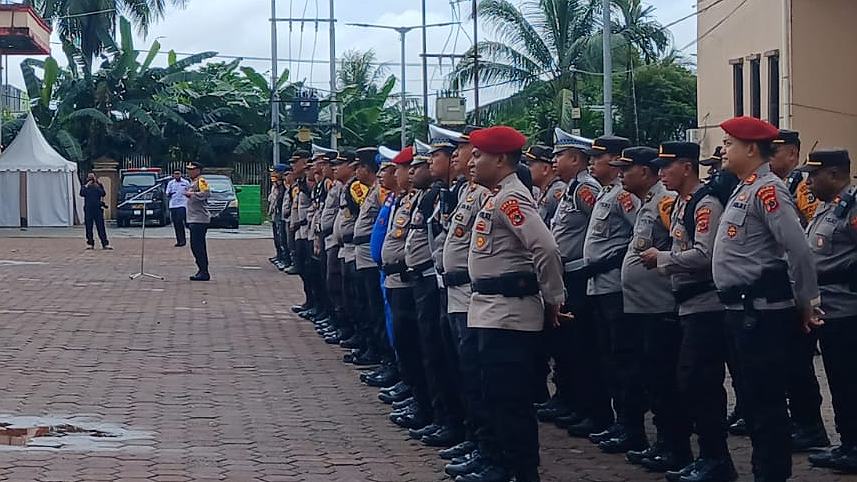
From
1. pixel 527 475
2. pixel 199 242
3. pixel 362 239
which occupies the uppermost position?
pixel 362 239

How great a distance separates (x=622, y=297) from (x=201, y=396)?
393 centimetres

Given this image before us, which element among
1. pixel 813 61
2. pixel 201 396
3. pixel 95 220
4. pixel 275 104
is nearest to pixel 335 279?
pixel 201 396

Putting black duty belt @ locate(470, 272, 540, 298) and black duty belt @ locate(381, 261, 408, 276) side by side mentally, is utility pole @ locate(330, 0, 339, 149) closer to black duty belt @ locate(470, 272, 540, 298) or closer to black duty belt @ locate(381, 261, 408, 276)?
black duty belt @ locate(381, 261, 408, 276)

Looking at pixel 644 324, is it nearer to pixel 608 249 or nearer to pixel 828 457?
pixel 608 249

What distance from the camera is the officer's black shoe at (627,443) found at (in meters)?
8.59

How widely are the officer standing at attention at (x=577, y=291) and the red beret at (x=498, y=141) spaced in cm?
200

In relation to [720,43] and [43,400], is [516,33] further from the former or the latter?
[43,400]

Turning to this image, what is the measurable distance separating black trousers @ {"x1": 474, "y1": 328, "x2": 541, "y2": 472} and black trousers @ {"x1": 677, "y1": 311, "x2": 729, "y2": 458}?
39.0 inches

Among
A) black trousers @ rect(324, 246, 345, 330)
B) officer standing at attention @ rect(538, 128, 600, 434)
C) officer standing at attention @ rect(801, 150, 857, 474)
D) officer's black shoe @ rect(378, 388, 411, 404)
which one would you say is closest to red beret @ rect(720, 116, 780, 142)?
officer standing at attention @ rect(801, 150, 857, 474)

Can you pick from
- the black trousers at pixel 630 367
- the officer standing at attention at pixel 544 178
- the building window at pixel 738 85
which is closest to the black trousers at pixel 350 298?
the officer standing at attention at pixel 544 178

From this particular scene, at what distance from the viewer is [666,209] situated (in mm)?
8266

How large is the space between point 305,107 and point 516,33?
828cm

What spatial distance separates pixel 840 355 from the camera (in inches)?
317

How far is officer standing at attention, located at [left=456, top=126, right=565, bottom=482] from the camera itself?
7.12 metres
